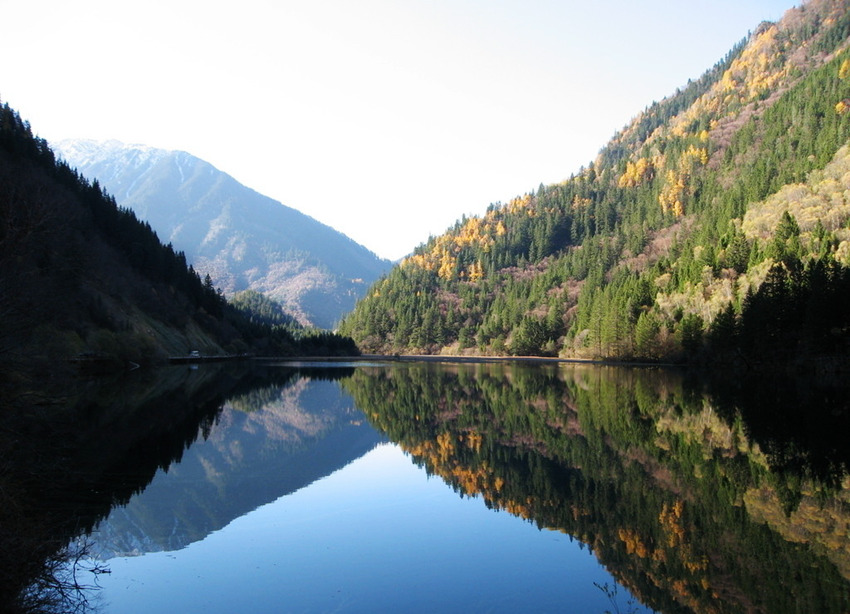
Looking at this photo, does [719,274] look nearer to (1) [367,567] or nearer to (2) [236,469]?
(2) [236,469]

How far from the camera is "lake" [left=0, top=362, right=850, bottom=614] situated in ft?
42.2

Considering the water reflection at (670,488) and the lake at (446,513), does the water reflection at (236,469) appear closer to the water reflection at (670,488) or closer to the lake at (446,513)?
the lake at (446,513)

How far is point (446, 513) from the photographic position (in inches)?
769

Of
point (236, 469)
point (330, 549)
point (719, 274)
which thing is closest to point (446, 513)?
point (330, 549)

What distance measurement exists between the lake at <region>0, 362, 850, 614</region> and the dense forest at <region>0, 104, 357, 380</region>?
478 centimetres

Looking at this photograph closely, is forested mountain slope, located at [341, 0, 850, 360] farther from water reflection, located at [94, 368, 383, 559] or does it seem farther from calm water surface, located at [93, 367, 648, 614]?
calm water surface, located at [93, 367, 648, 614]

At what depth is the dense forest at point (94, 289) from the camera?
14078 millimetres

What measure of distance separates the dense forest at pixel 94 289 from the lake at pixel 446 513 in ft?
15.7

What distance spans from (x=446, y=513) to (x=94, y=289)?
73.2 meters

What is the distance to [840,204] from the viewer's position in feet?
307

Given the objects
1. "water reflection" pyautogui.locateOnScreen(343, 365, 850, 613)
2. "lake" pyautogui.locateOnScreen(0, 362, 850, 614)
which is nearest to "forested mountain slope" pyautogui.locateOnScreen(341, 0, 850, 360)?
"water reflection" pyautogui.locateOnScreen(343, 365, 850, 613)

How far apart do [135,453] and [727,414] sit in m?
33.2

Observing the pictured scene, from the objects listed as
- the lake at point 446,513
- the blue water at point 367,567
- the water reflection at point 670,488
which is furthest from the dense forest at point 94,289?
the water reflection at point 670,488

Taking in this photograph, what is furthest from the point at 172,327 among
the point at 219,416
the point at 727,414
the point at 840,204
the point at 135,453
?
the point at 840,204
